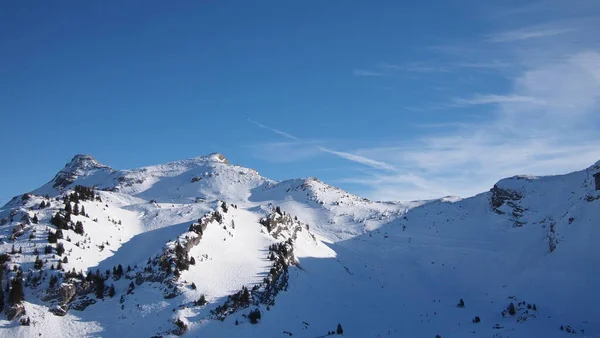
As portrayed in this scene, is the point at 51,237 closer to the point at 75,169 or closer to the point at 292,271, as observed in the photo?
the point at 292,271

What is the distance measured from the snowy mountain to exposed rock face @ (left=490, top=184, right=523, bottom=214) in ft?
0.94

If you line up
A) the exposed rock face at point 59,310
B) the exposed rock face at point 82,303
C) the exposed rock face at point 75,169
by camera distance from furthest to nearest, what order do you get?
the exposed rock face at point 75,169 < the exposed rock face at point 82,303 < the exposed rock face at point 59,310

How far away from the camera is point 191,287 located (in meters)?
35.1

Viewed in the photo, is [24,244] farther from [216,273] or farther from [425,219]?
[425,219]

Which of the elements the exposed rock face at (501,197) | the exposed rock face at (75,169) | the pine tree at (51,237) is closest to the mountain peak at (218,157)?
the exposed rock face at (75,169)

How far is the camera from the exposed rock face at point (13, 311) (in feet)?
97.6

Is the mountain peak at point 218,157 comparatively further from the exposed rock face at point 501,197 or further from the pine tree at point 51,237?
the pine tree at point 51,237

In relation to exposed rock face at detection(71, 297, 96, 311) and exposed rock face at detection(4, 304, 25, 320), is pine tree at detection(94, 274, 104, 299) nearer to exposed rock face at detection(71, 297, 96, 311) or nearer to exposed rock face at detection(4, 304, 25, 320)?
exposed rock face at detection(71, 297, 96, 311)

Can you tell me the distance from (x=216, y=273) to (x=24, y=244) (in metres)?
15.4

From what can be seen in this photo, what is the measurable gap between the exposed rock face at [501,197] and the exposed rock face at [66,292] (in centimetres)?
5834

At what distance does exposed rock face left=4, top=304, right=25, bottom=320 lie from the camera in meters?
29.7

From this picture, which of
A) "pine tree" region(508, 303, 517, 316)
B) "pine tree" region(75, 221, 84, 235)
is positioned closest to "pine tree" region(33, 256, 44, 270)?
"pine tree" region(75, 221, 84, 235)

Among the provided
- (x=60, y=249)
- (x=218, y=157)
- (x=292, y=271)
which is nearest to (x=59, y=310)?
(x=60, y=249)

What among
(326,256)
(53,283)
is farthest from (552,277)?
(53,283)
